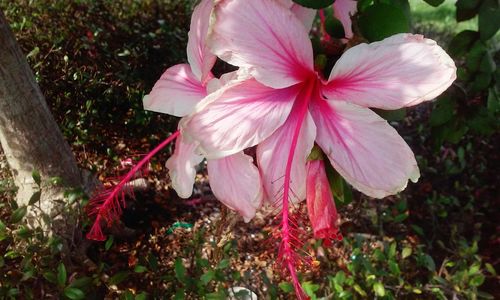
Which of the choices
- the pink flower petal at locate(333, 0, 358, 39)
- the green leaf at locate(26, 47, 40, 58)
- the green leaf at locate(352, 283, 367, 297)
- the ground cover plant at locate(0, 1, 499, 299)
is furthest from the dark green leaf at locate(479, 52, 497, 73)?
the green leaf at locate(26, 47, 40, 58)

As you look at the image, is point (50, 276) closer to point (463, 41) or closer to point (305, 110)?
point (305, 110)

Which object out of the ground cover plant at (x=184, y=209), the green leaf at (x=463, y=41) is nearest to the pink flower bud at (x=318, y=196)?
the ground cover plant at (x=184, y=209)

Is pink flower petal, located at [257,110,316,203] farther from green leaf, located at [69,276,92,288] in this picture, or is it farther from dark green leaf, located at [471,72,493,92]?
dark green leaf, located at [471,72,493,92]

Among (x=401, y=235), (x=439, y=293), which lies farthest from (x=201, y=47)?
(x=401, y=235)

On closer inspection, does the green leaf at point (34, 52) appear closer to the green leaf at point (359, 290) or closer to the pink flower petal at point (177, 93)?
the pink flower petal at point (177, 93)

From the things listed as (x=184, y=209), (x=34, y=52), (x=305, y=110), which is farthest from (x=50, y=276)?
(x=305, y=110)

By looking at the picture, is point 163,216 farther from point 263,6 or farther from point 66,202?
point 263,6

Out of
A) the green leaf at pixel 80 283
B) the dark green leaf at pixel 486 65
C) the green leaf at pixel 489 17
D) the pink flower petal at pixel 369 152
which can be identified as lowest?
the green leaf at pixel 80 283
